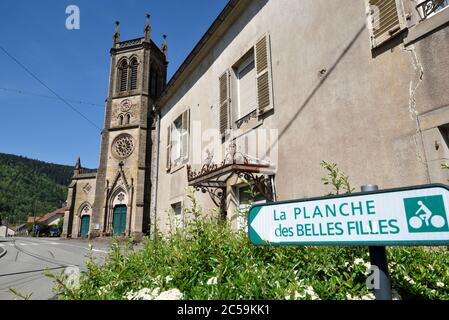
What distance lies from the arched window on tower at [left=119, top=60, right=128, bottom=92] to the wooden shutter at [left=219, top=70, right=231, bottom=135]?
28125mm

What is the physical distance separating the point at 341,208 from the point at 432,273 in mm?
1353

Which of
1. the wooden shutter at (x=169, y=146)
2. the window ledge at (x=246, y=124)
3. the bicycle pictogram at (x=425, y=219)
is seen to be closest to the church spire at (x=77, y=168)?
the wooden shutter at (x=169, y=146)

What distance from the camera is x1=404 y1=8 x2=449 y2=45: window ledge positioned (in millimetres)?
3496

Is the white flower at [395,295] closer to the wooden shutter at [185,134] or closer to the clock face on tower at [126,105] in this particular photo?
the wooden shutter at [185,134]

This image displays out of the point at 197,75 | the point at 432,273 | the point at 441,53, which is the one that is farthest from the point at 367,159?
the point at 197,75

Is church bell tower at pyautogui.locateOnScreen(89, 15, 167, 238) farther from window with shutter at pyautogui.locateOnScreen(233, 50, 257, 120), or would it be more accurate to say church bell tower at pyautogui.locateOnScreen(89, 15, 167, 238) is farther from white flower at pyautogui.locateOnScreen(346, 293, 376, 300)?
white flower at pyautogui.locateOnScreen(346, 293, 376, 300)

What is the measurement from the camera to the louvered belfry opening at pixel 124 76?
33.5m

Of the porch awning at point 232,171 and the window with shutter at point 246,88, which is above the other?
the window with shutter at point 246,88

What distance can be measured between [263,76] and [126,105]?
1136 inches

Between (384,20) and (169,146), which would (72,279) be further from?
(169,146)

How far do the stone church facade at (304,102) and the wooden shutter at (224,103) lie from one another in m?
0.04

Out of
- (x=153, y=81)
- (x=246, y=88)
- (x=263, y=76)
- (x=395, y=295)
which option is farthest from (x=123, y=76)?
(x=395, y=295)
